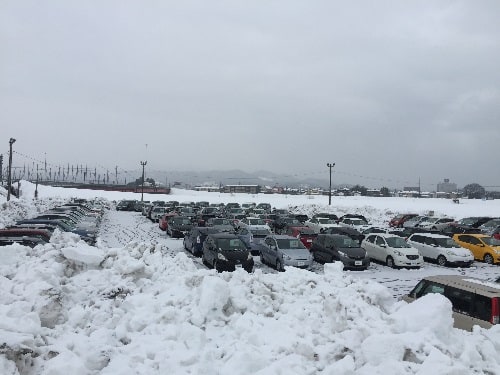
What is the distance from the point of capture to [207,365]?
22.0 ft

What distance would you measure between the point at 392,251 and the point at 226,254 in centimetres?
877

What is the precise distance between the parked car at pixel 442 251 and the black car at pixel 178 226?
14419mm

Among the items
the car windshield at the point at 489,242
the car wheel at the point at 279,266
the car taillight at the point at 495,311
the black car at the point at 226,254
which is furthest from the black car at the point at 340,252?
the car taillight at the point at 495,311

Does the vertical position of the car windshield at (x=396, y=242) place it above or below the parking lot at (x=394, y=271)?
above

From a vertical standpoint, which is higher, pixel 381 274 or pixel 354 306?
pixel 354 306

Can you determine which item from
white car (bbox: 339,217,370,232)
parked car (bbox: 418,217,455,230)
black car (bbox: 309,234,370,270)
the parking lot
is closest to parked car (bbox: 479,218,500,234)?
parked car (bbox: 418,217,455,230)

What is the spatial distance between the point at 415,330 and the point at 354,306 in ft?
5.87

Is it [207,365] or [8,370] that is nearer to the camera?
[8,370]

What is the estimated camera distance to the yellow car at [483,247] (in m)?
22.6

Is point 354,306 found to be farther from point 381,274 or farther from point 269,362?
point 381,274

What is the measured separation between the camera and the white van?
8.43m

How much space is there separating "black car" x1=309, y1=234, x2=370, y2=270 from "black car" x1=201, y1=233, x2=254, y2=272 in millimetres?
4565

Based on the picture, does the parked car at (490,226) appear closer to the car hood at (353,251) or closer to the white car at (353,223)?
the white car at (353,223)

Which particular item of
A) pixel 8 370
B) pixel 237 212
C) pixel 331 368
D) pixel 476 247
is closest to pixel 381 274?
pixel 476 247
